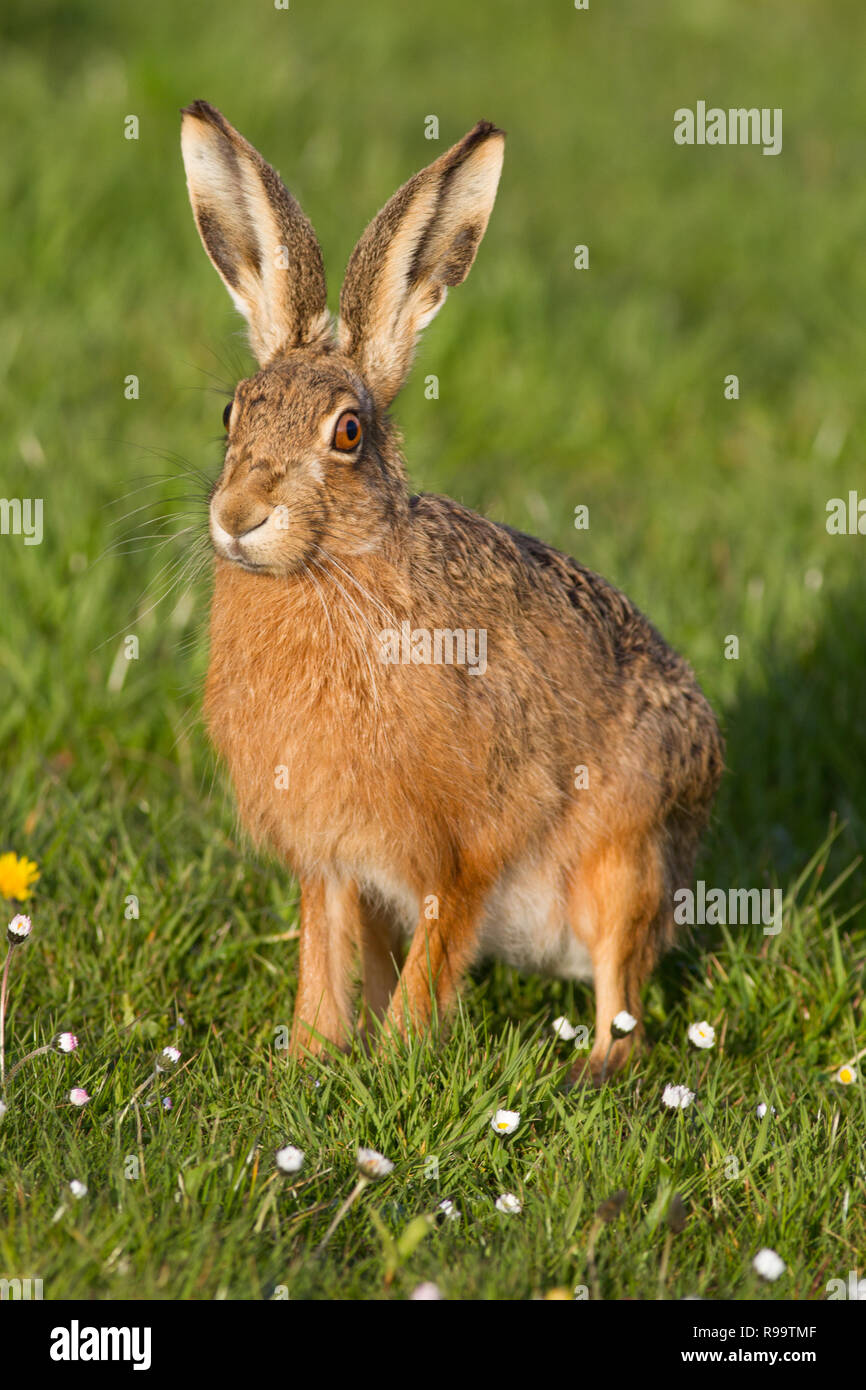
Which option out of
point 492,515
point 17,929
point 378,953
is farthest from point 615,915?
point 492,515

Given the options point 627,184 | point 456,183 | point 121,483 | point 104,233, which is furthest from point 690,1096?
point 627,184

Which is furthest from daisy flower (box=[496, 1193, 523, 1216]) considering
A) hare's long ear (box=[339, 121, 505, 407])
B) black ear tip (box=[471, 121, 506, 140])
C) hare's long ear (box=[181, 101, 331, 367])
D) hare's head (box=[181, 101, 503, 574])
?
black ear tip (box=[471, 121, 506, 140])

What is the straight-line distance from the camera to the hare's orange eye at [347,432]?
349 cm

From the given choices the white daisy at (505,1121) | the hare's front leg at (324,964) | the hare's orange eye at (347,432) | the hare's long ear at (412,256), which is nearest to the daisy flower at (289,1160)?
the white daisy at (505,1121)

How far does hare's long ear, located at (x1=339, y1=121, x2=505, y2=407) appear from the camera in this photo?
144 inches

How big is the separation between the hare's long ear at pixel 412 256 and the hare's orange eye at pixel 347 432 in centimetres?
27

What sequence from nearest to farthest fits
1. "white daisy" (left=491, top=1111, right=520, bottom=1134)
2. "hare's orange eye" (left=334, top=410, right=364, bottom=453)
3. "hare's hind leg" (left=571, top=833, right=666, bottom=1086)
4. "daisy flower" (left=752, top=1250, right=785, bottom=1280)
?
1. "daisy flower" (left=752, top=1250, right=785, bottom=1280)
2. "white daisy" (left=491, top=1111, right=520, bottom=1134)
3. "hare's orange eye" (left=334, top=410, right=364, bottom=453)
4. "hare's hind leg" (left=571, top=833, right=666, bottom=1086)

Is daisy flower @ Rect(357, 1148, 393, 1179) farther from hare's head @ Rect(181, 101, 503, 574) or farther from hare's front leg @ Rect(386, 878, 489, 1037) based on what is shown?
hare's head @ Rect(181, 101, 503, 574)

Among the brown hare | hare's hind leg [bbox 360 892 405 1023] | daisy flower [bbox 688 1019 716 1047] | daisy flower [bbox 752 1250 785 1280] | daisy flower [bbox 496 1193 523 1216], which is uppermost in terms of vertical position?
the brown hare

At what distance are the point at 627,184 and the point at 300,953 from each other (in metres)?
7.51

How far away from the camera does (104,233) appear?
26.1 ft

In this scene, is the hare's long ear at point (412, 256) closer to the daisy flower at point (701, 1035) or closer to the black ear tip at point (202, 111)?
the black ear tip at point (202, 111)
